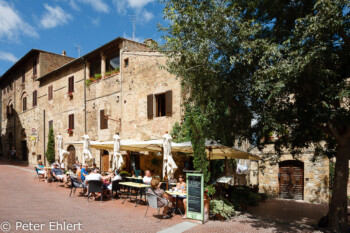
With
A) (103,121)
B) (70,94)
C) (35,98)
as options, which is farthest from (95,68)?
(35,98)

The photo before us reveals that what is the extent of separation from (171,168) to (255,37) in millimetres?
5294

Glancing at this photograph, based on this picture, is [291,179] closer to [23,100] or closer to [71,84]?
[71,84]

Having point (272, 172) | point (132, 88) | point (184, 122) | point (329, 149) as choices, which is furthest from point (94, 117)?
point (329, 149)

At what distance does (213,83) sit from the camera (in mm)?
8773

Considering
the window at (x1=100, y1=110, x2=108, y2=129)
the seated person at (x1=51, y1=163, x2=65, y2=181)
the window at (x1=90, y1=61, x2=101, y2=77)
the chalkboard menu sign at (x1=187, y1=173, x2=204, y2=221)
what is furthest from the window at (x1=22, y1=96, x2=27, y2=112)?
the chalkboard menu sign at (x1=187, y1=173, x2=204, y2=221)

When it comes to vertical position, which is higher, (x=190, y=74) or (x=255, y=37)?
(x=255, y=37)

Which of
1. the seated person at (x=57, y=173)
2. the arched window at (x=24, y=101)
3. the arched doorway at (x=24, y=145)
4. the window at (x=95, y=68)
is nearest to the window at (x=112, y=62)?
the window at (x=95, y=68)

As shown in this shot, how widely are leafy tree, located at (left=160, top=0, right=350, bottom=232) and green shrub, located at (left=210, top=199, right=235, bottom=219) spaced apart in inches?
83.1

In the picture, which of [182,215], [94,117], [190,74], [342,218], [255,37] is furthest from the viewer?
[94,117]

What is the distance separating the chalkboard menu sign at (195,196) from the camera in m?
7.79

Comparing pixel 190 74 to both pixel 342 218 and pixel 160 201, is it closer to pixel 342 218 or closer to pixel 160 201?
pixel 160 201

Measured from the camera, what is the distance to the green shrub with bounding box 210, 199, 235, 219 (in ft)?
27.5

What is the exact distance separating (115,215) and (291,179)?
31.7ft

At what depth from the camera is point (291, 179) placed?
13.8 m
